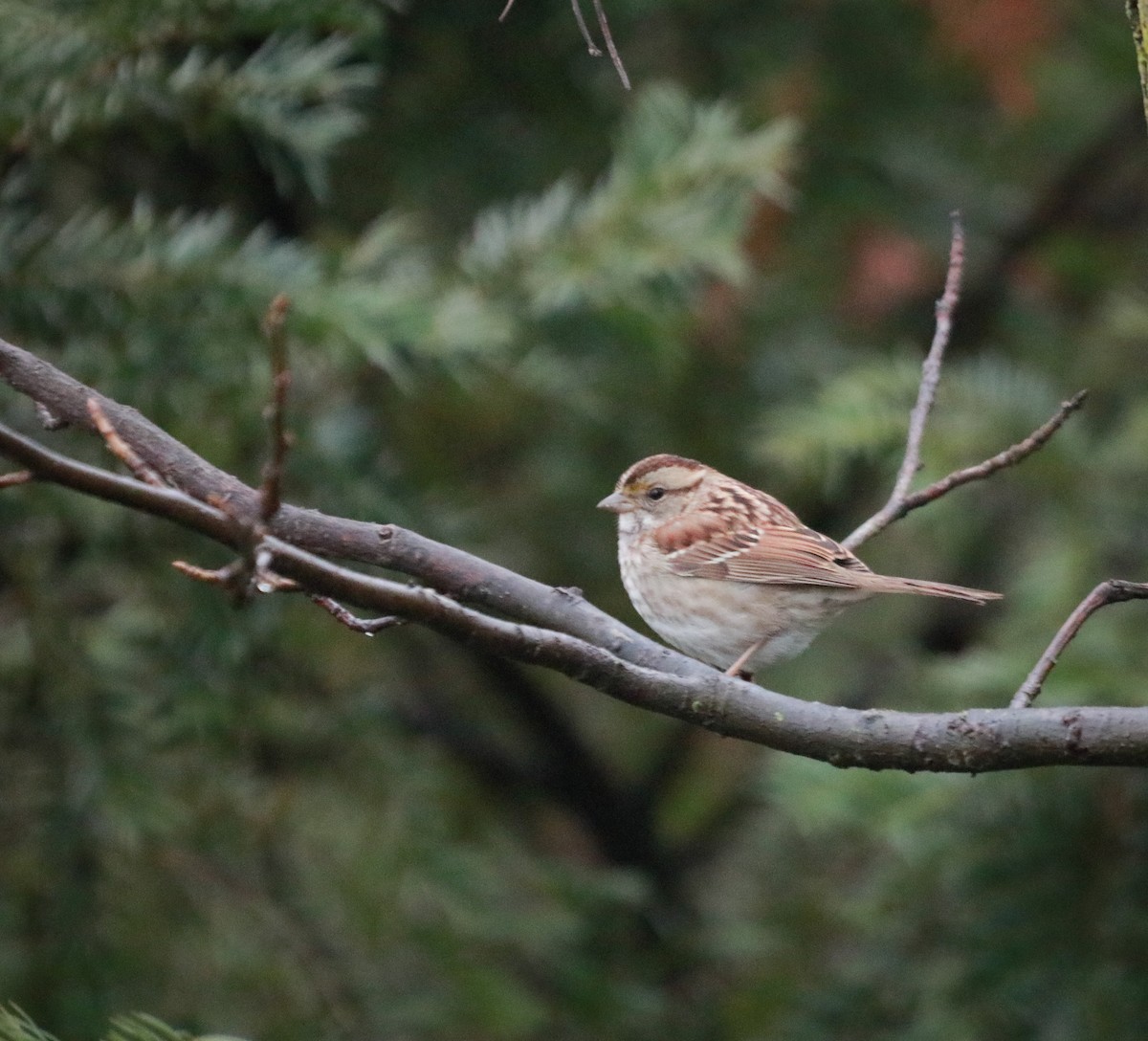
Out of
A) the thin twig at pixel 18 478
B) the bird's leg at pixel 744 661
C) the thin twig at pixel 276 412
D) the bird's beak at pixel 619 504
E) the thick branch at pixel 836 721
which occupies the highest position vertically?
the thin twig at pixel 276 412

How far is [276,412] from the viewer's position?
1.53m

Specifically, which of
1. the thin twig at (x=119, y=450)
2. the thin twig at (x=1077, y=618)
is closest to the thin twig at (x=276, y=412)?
the thin twig at (x=119, y=450)

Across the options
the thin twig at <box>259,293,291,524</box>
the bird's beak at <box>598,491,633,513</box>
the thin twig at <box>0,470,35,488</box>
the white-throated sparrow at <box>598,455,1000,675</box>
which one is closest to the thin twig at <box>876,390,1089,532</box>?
the white-throated sparrow at <box>598,455,1000,675</box>

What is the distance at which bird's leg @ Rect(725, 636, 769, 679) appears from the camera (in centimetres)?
351

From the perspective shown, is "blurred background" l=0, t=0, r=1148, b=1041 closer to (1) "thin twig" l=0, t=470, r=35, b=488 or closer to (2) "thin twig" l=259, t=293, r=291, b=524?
(1) "thin twig" l=0, t=470, r=35, b=488

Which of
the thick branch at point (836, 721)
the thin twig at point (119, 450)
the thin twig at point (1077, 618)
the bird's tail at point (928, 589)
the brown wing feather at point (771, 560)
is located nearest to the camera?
the thin twig at point (119, 450)

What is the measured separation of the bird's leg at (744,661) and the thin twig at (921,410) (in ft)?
3.08

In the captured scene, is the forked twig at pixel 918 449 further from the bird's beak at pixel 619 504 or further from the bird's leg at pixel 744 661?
the bird's beak at pixel 619 504

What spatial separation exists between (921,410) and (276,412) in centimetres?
135

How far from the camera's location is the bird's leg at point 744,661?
11.5 feet

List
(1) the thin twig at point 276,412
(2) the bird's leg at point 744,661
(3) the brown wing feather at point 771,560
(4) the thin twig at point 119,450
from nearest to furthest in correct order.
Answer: (1) the thin twig at point 276,412, (4) the thin twig at point 119,450, (2) the bird's leg at point 744,661, (3) the brown wing feather at point 771,560

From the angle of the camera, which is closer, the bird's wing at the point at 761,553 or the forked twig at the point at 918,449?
the forked twig at the point at 918,449

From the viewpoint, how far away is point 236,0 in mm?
3074

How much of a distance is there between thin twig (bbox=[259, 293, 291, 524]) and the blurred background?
162 centimetres
